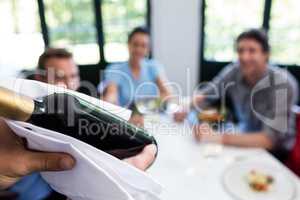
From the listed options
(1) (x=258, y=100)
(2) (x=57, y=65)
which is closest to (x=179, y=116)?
(1) (x=258, y=100)

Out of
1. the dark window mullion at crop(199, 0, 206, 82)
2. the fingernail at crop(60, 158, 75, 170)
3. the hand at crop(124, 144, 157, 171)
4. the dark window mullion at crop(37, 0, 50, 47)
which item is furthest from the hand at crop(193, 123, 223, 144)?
the dark window mullion at crop(37, 0, 50, 47)

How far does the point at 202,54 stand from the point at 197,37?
7.4 inches

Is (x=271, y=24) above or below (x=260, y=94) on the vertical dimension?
above

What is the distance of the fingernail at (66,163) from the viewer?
0.41 metres

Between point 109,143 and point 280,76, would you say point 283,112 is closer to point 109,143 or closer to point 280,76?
point 280,76

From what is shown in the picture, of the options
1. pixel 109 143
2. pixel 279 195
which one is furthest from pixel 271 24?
pixel 109 143

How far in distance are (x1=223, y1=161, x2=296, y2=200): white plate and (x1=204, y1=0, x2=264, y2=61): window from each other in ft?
6.66

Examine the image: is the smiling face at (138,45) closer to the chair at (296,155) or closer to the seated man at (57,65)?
the seated man at (57,65)

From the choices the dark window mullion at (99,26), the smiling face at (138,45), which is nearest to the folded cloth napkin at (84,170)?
the smiling face at (138,45)

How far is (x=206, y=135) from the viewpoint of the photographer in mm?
1414

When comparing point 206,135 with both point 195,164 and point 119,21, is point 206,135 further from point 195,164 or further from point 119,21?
point 119,21

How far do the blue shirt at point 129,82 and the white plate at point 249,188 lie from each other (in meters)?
0.90

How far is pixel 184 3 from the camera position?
2857 millimetres

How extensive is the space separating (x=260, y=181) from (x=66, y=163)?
869 millimetres
